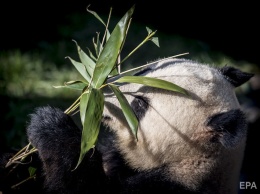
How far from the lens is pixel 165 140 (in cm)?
331

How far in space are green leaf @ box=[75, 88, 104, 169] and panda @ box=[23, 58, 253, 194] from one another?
0.36 meters

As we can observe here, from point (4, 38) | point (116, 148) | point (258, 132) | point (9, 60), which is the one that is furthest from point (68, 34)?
point (116, 148)

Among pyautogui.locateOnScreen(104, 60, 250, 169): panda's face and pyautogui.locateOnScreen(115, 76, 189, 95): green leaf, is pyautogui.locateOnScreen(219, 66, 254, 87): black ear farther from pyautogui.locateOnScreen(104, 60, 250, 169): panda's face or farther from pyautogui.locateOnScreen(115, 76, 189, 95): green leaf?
pyautogui.locateOnScreen(115, 76, 189, 95): green leaf

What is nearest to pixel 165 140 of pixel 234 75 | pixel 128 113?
pixel 128 113

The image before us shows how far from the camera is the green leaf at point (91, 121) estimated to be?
9.41 ft

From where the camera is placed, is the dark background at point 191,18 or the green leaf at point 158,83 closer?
the green leaf at point 158,83

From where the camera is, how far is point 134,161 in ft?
11.5

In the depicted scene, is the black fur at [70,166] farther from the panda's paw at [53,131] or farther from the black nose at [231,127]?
the black nose at [231,127]

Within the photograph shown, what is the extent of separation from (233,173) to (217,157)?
0.19m

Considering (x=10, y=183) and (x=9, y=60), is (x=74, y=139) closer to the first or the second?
(x=10, y=183)

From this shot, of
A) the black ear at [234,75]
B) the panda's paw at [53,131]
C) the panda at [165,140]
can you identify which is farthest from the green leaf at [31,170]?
the black ear at [234,75]

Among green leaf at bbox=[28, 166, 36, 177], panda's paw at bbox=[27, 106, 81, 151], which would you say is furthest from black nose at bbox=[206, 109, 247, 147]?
green leaf at bbox=[28, 166, 36, 177]

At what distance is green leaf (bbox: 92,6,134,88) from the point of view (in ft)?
10.0

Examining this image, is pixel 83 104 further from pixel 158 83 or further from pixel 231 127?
pixel 231 127
